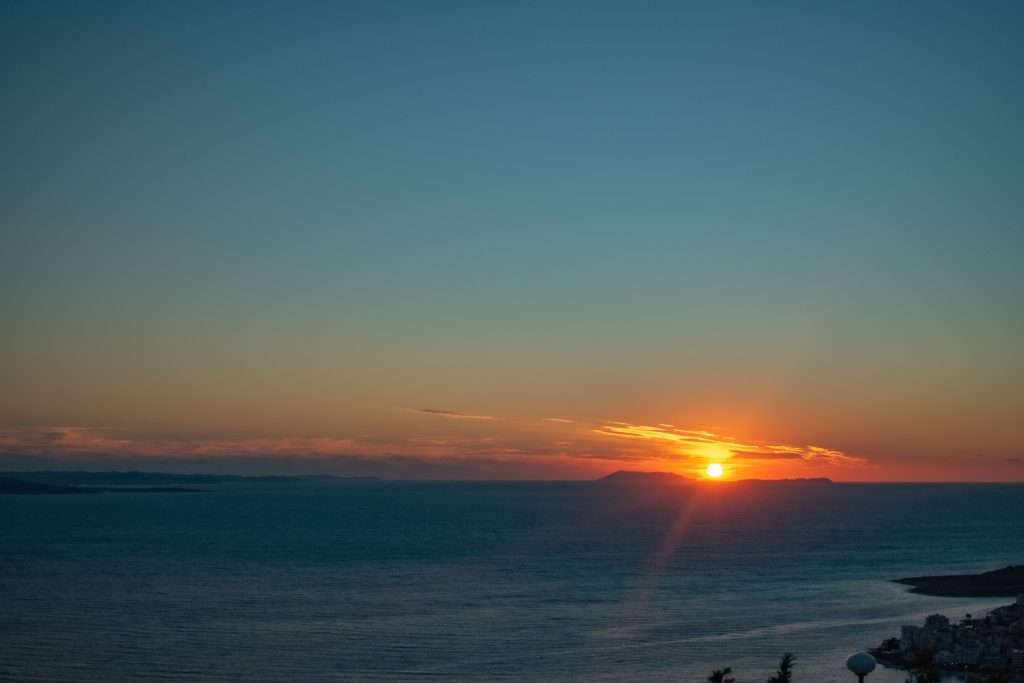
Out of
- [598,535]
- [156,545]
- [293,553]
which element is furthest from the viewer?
[598,535]

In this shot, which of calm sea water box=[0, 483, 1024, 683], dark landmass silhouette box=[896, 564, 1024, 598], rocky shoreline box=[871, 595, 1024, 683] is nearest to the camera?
rocky shoreline box=[871, 595, 1024, 683]

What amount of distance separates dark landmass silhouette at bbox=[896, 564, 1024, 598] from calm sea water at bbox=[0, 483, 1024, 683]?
238 cm

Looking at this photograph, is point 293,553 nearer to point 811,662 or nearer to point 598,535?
point 598,535

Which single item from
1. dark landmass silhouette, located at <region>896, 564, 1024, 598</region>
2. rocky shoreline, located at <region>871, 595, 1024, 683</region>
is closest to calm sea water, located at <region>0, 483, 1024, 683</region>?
rocky shoreline, located at <region>871, 595, 1024, 683</region>

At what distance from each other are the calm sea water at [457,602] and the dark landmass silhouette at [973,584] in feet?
7.79

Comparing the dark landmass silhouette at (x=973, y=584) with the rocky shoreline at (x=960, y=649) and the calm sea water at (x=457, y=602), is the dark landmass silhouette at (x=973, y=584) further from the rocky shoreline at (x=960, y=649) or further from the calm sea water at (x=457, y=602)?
the rocky shoreline at (x=960, y=649)

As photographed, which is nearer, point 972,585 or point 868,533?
point 972,585

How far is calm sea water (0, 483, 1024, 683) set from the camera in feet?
134

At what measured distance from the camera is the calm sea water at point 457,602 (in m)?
40.9

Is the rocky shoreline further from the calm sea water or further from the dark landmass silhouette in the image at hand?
the dark landmass silhouette

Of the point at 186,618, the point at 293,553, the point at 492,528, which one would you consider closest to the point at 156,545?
the point at 293,553

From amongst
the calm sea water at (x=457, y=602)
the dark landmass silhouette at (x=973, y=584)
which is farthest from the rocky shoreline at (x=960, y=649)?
the dark landmass silhouette at (x=973, y=584)

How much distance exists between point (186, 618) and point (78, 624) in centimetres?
524

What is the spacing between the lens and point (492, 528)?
13412cm
